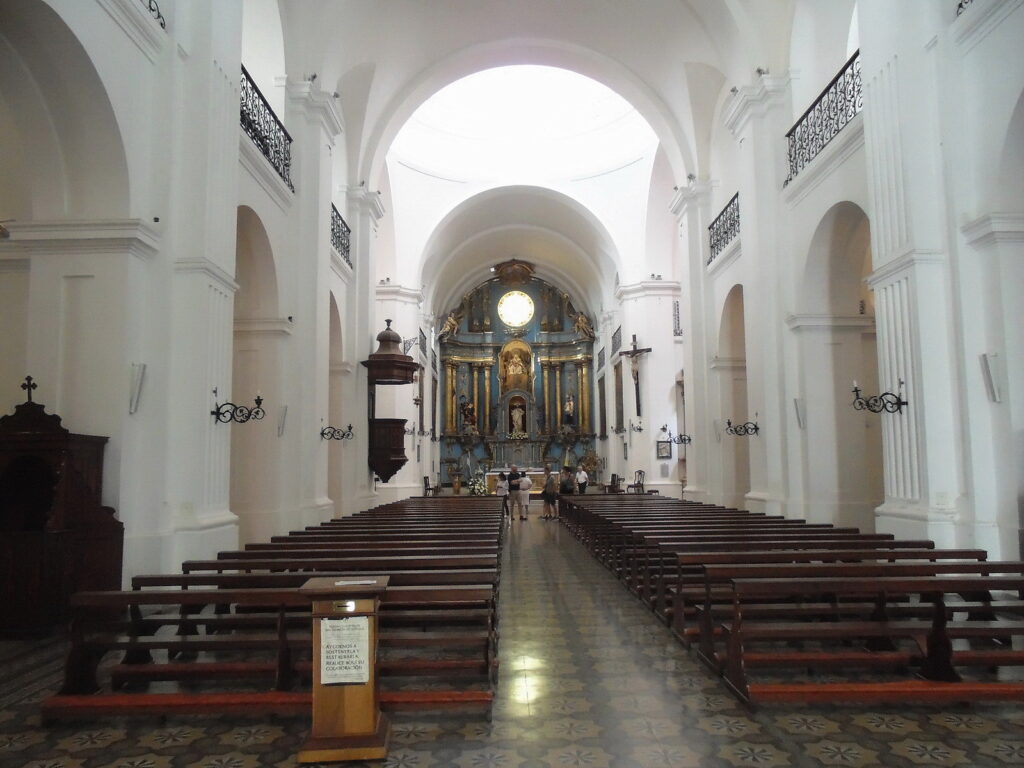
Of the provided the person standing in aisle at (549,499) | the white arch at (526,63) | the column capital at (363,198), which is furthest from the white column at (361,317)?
the person standing in aisle at (549,499)

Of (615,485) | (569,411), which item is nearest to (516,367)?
(569,411)

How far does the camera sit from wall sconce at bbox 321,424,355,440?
37.4 feet

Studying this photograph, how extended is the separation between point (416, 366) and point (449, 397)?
1836cm

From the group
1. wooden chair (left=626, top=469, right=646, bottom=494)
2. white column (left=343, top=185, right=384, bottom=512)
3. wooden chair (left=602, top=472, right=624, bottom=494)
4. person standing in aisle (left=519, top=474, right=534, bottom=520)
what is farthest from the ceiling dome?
person standing in aisle (left=519, top=474, right=534, bottom=520)

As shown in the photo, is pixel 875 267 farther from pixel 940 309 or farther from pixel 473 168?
pixel 473 168

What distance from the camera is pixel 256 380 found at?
9.79 meters

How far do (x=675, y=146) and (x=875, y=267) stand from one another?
8411 mm

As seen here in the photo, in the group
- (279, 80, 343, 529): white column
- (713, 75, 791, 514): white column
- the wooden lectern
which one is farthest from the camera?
(713, 75, 791, 514): white column

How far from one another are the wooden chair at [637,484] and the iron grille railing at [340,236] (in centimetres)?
955

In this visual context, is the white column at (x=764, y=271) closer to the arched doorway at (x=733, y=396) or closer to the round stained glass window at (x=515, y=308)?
the arched doorway at (x=733, y=396)

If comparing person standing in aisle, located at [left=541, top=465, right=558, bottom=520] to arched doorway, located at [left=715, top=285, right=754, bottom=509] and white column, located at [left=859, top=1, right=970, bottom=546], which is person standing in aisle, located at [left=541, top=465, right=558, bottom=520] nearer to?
arched doorway, located at [left=715, top=285, right=754, bottom=509]

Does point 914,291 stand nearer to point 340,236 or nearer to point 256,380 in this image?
point 256,380

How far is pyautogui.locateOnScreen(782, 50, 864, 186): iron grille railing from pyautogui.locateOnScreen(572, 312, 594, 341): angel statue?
20.4 m

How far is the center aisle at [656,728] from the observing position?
339 centimetres
